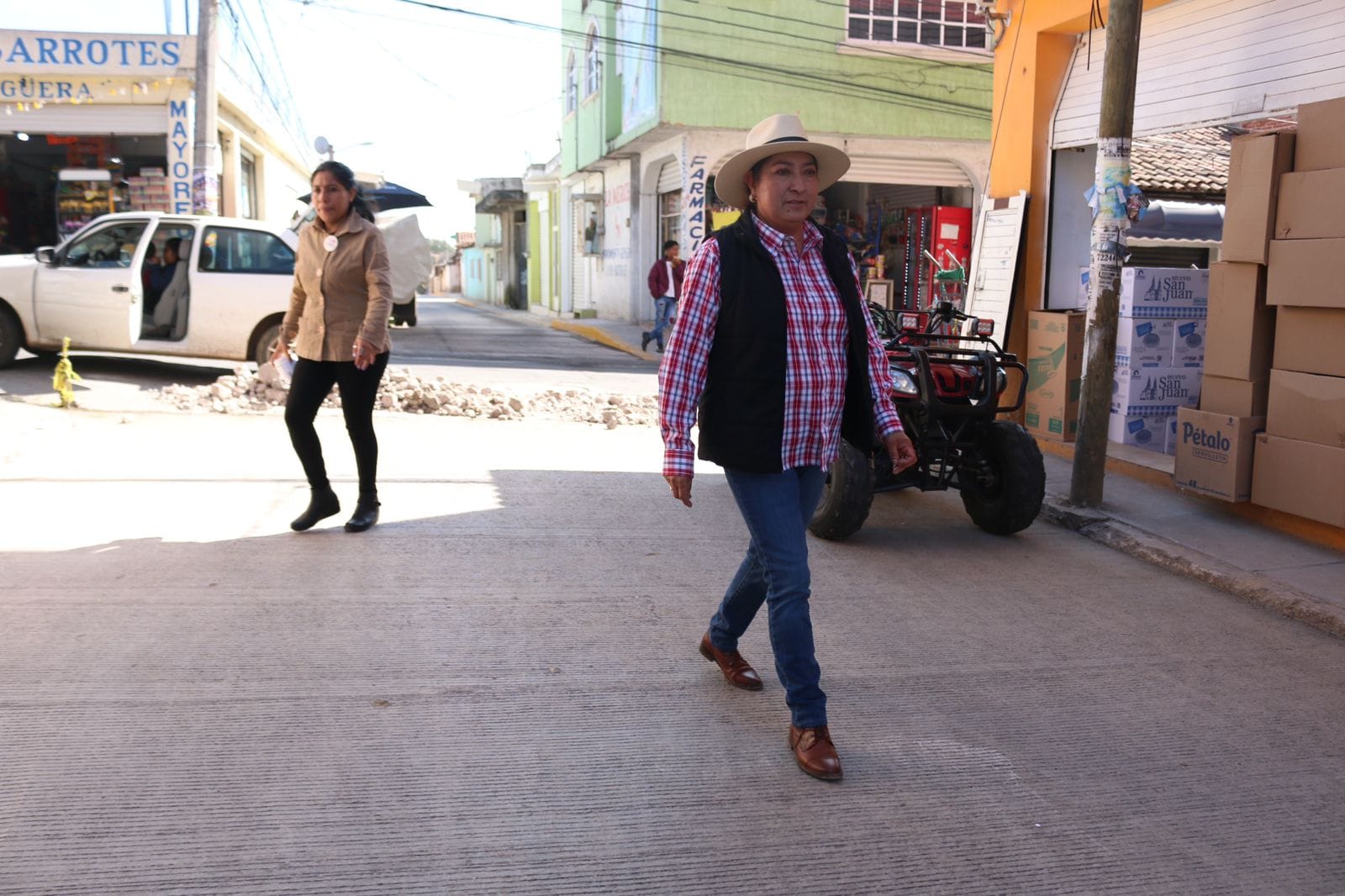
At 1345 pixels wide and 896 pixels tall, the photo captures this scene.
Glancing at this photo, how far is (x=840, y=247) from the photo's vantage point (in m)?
3.75

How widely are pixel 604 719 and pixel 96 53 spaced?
1833 cm

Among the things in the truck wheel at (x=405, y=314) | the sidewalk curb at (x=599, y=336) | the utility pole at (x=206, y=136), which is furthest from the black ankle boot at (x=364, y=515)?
the truck wheel at (x=405, y=314)

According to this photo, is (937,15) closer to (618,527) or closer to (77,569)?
(618,527)

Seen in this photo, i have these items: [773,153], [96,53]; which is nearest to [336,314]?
[773,153]

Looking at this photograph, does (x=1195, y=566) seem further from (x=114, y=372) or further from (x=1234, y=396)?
(x=114, y=372)

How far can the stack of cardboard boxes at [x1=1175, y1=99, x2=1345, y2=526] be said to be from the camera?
6219 mm

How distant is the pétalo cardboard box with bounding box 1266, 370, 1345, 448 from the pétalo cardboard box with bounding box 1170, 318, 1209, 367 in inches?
99.9

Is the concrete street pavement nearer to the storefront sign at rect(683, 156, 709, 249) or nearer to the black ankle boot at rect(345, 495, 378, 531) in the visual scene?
the black ankle boot at rect(345, 495, 378, 531)

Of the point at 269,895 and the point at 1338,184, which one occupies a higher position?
the point at 1338,184

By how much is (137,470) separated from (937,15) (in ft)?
61.3

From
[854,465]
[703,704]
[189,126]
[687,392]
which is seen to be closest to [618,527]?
[854,465]

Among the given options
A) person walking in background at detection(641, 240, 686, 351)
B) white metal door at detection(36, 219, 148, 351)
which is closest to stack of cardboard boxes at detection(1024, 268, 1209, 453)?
white metal door at detection(36, 219, 148, 351)

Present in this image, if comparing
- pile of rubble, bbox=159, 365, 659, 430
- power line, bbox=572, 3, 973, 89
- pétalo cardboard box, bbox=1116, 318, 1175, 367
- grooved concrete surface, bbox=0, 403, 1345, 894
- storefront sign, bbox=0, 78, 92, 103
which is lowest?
grooved concrete surface, bbox=0, 403, 1345, 894

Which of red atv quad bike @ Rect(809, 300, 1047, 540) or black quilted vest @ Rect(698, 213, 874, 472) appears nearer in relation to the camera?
black quilted vest @ Rect(698, 213, 874, 472)
